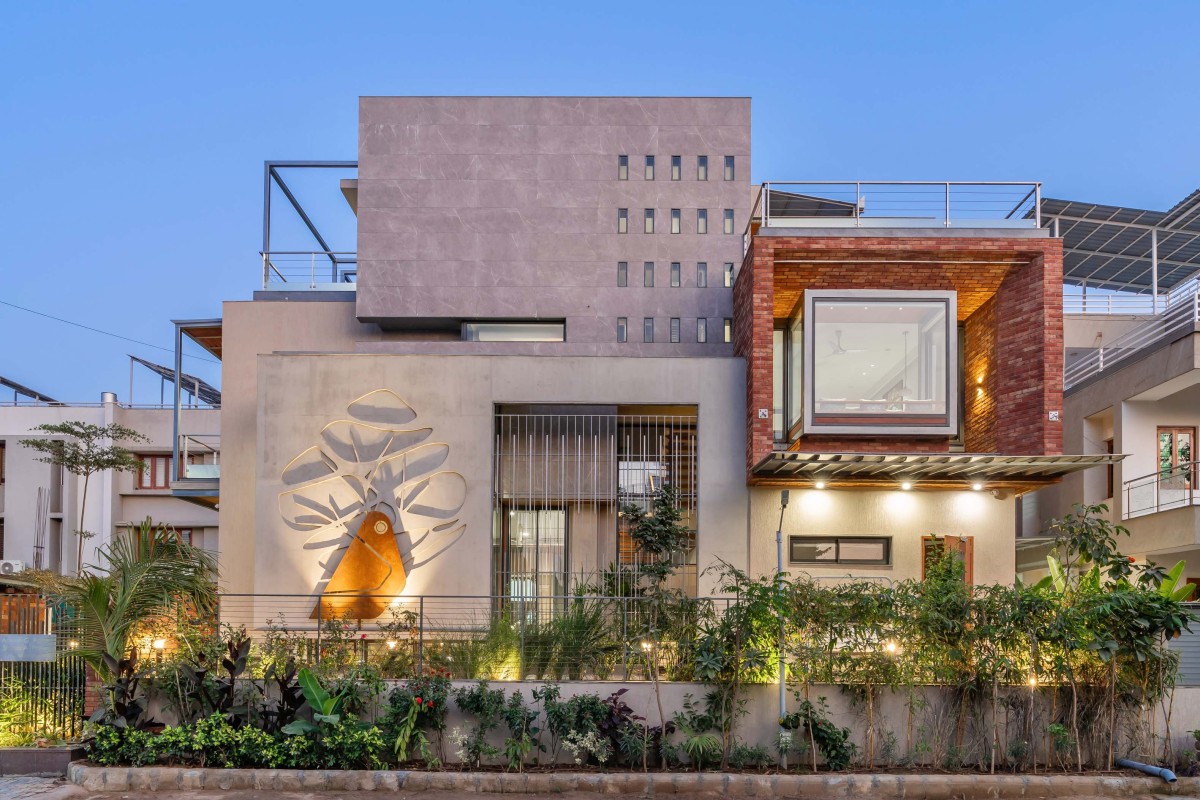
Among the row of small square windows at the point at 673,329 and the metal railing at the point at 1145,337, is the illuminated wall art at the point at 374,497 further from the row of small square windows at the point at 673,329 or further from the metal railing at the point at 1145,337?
the metal railing at the point at 1145,337

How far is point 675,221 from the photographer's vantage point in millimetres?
23047

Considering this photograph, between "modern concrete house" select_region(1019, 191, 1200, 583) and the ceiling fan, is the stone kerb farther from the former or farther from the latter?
"modern concrete house" select_region(1019, 191, 1200, 583)

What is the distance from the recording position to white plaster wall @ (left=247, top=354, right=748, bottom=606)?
17.1 metres

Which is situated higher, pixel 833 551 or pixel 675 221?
pixel 675 221

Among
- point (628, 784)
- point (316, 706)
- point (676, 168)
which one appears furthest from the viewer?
point (676, 168)

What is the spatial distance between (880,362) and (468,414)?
7.56 metres

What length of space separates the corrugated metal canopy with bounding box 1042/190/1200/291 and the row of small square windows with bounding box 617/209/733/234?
8.14m

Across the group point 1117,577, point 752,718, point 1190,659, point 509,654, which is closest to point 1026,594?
point 1117,577

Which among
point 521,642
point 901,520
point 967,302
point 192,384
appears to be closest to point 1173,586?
point 901,520

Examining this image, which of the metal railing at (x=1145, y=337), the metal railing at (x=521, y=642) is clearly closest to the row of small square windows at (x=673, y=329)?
the metal railing at (x=1145, y=337)

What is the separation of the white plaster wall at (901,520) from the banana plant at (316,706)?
854 centimetres

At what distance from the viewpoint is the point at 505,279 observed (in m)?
22.6

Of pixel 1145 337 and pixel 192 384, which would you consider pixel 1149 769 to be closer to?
pixel 1145 337

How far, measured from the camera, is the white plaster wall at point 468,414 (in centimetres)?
1711
